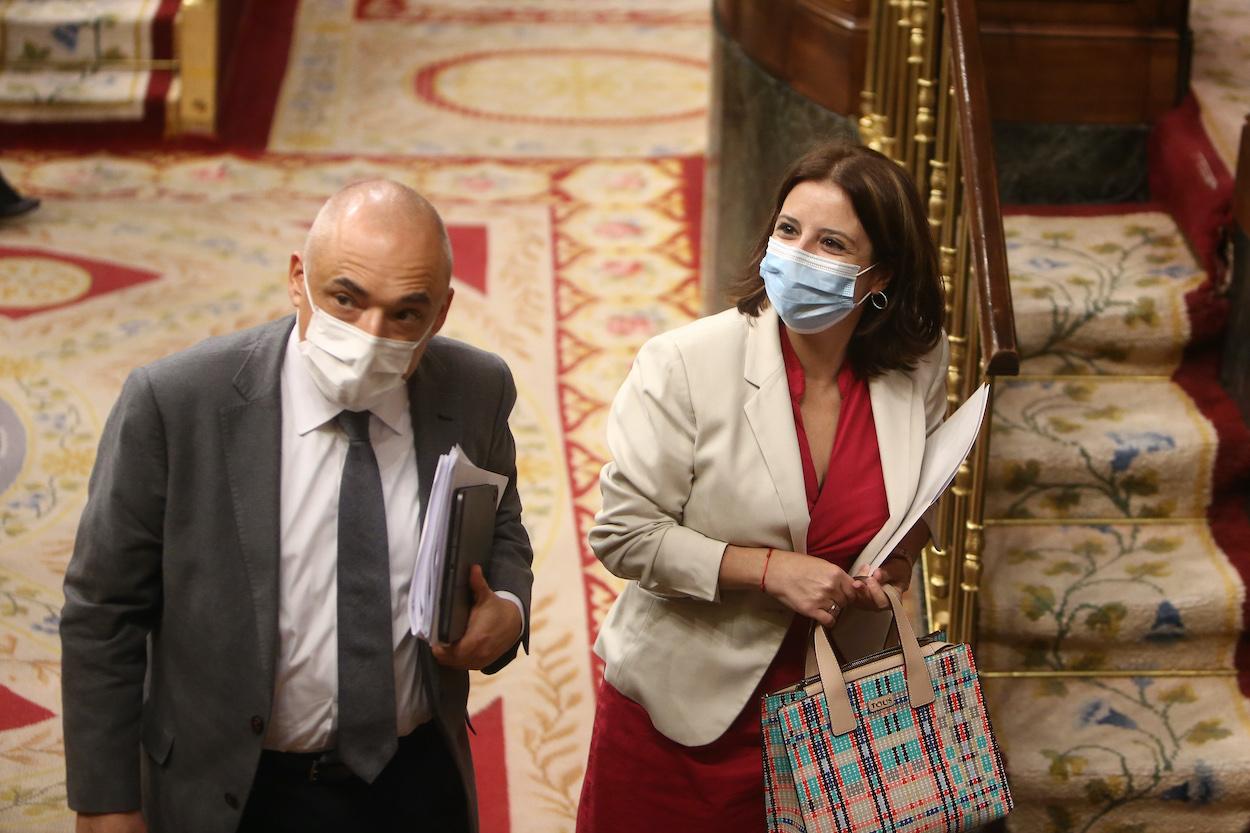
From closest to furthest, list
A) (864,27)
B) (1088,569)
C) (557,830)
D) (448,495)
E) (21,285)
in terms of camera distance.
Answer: (448,495) < (557,830) < (1088,569) < (864,27) < (21,285)

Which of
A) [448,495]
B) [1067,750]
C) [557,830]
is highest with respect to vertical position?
[448,495]

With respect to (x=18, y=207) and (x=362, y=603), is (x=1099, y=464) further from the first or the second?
(x=18, y=207)

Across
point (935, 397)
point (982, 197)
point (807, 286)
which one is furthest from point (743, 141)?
point (807, 286)

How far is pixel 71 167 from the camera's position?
7266mm

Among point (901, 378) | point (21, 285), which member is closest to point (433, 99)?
point (21, 285)

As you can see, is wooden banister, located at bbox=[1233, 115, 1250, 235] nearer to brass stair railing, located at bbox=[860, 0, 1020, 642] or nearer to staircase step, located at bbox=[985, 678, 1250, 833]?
brass stair railing, located at bbox=[860, 0, 1020, 642]

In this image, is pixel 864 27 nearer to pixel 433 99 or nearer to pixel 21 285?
pixel 21 285

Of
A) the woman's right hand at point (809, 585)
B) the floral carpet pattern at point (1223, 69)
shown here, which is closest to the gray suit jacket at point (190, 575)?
the woman's right hand at point (809, 585)

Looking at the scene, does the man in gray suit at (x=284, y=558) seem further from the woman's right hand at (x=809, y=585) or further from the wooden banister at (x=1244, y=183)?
the wooden banister at (x=1244, y=183)

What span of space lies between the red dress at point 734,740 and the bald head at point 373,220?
0.67 meters

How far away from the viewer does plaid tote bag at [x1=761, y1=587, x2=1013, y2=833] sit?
2.32 meters

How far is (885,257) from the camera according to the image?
2.43m

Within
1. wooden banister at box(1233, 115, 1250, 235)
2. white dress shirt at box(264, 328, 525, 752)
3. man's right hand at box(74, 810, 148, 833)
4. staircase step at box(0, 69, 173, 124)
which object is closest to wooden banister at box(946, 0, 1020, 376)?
wooden banister at box(1233, 115, 1250, 235)

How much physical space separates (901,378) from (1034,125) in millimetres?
2394
